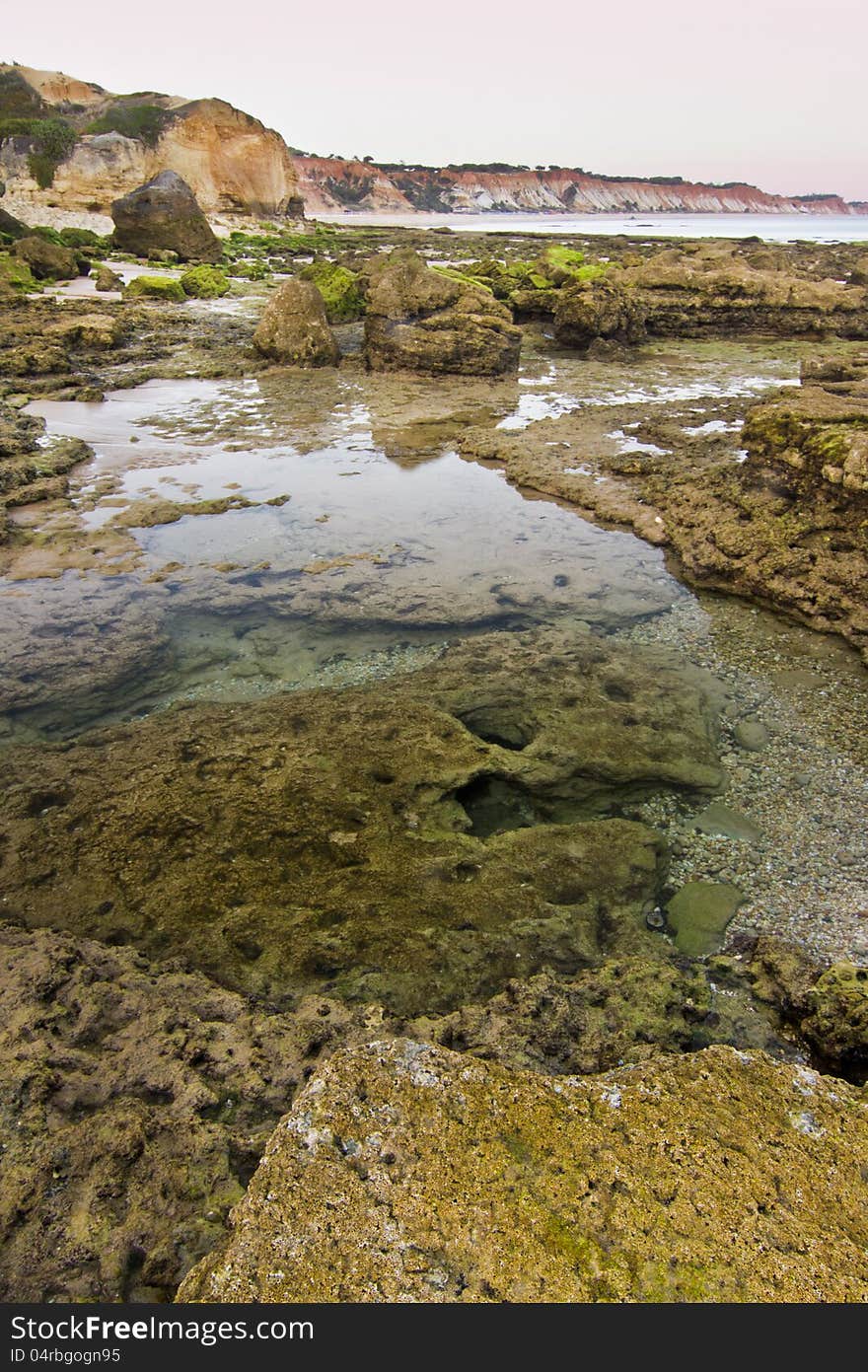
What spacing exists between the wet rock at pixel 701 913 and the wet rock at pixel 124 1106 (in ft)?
6.70

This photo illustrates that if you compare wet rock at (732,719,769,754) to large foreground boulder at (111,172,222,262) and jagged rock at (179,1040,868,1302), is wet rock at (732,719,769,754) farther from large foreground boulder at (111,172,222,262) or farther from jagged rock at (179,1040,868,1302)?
large foreground boulder at (111,172,222,262)

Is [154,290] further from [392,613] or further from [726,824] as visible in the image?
[726,824]

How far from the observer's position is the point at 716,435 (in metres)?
12.9

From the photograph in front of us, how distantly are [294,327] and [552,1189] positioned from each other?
801 inches

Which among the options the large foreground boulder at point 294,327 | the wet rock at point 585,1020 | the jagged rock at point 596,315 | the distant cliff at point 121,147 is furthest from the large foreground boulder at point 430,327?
the distant cliff at point 121,147

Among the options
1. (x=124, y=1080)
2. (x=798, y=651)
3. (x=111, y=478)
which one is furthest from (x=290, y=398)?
(x=124, y=1080)

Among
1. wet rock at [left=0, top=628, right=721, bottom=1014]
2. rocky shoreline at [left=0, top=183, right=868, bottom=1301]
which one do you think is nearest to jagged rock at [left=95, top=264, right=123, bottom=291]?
rocky shoreline at [left=0, top=183, right=868, bottom=1301]

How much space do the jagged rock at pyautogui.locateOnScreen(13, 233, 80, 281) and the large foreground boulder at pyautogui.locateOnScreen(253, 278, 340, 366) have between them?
15.5 m

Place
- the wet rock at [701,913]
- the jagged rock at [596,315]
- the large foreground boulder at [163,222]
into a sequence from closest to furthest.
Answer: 1. the wet rock at [701,913]
2. the jagged rock at [596,315]
3. the large foreground boulder at [163,222]

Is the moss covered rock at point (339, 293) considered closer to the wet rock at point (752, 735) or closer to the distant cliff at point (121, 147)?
the wet rock at point (752, 735)

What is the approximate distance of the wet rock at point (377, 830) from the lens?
3.95 meters

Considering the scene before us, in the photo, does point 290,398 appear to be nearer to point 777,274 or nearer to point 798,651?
point 798,651

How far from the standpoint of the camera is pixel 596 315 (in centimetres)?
2066

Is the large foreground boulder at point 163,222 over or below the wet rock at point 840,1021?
over
